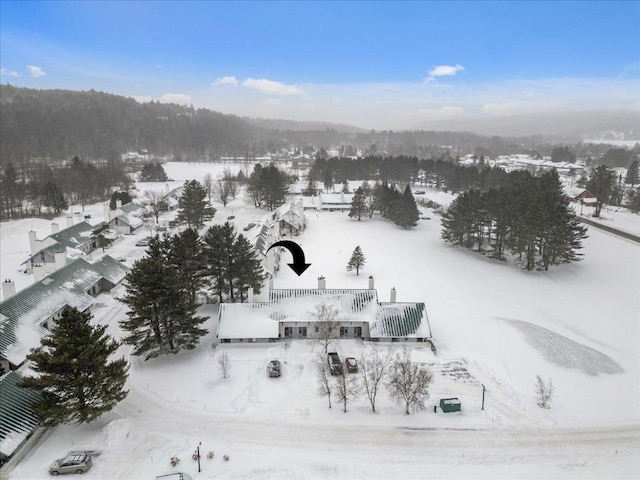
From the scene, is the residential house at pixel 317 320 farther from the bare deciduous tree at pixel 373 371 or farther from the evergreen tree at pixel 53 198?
the evergreen tree at pixel 53 198

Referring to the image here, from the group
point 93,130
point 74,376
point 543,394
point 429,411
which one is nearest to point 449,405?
point 429,411

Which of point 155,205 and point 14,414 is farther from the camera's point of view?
point 155,205

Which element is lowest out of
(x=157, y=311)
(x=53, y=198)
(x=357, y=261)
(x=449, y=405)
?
(x=449, y=405)

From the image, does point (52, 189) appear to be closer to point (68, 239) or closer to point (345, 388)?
point (68, 239)

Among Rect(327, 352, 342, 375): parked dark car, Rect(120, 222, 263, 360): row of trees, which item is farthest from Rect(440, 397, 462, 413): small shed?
Rect(120, 222, 263, 360): row of trees

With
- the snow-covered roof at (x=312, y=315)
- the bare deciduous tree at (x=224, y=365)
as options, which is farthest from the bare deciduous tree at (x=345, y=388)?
the bare deciduous tree at (x=224, y=365)

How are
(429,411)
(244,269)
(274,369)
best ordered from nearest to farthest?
(429,411)
(274,369)
(244,269)
